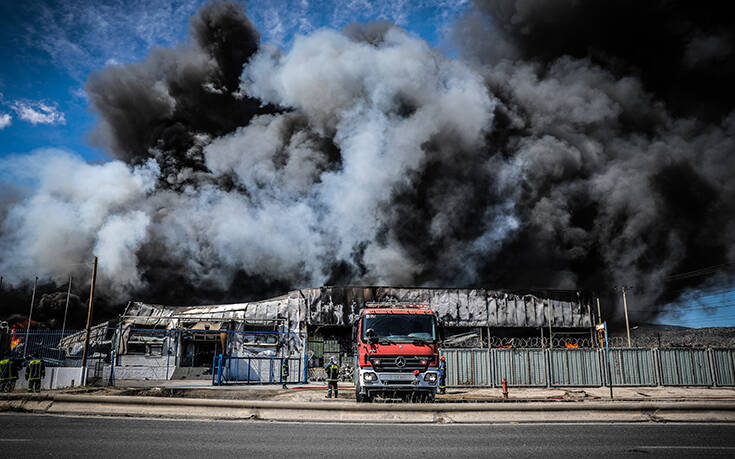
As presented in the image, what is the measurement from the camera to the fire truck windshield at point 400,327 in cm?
1223

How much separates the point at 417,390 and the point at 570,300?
3308cm

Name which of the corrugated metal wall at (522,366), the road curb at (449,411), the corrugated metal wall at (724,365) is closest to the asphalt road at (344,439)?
the road curb at (449,411)

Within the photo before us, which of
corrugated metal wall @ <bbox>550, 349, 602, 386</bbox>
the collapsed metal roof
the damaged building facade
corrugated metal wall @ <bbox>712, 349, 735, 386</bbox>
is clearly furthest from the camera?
the collapsed metal roof

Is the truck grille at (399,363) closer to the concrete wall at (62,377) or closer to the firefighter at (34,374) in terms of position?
the firefighter at (34,374)

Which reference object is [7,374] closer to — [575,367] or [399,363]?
[399,363]

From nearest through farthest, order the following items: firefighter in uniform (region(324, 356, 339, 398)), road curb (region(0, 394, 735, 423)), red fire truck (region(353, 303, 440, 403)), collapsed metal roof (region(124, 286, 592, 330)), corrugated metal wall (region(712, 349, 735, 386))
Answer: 1. road curb (region(0, 394, 735, 423))
2. red fire truck (region(353, 303, 440, 403))
3. firefighter in uniform (region(324, 356, 339, 398))
4. corrugated metal wall (region(712, 349, 735, 386))
5. collapsed metal roof (region(124, 286, 592, 330))

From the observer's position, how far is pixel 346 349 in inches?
1463

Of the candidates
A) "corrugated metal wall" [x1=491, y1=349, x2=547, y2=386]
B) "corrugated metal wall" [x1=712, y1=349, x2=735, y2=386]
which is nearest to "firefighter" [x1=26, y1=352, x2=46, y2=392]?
"corrugated metal wall" [x1=491, y1=349, x2=547, y2=386]

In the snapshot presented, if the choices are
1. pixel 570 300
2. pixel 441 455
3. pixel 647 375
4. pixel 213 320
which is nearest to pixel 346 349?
pixel 213 320

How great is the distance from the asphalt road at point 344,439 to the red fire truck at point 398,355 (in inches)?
165

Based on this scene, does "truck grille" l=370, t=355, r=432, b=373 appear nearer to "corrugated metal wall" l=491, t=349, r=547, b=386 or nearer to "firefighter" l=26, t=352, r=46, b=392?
"corrugated metal wall" l=491, t=349, r=547, b=386

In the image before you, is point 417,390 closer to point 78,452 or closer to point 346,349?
point 78,452

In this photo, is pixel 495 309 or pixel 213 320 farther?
pixel 495 309

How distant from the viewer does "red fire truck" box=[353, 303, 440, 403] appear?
38.0 ft
